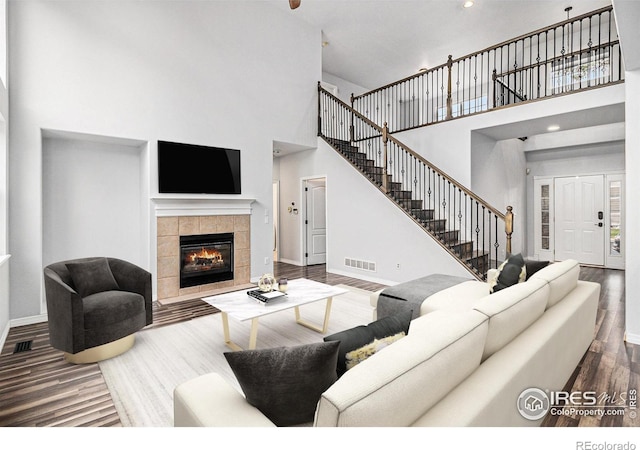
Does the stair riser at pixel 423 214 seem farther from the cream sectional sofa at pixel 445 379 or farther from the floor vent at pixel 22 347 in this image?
the floor vent at pixel 22 347

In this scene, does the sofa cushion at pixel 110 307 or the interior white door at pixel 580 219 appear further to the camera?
the interior white door at pixel 580 219

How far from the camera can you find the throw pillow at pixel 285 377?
108cm

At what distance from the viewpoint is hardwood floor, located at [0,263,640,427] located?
6.60ft

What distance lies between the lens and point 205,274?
16.9 feet

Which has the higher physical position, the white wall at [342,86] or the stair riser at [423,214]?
the white wall at [342,86]

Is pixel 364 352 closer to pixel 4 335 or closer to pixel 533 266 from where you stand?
pixel 533 266

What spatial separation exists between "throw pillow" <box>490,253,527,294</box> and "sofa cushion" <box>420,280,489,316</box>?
0.20 m

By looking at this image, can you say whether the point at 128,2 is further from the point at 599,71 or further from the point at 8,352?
the point at 599,71

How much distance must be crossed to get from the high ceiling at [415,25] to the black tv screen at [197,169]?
10.0ft

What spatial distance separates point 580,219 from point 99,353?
8880 mm

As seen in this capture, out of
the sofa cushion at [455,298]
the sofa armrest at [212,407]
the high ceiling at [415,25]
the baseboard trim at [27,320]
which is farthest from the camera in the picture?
the high ceiling at [415,25]

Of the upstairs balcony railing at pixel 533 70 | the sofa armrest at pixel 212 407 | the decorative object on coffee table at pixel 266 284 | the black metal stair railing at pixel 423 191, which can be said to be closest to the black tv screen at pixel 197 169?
the black metal stair railing at pixel 423 191

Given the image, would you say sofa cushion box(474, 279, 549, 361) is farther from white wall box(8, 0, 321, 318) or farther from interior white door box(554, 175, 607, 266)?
interior white door box(554, 175, 607, 266)

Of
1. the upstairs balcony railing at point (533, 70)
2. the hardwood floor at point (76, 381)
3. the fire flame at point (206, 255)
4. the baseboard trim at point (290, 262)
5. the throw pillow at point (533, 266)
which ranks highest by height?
the upstairs balcony railing at point (533, 70)
